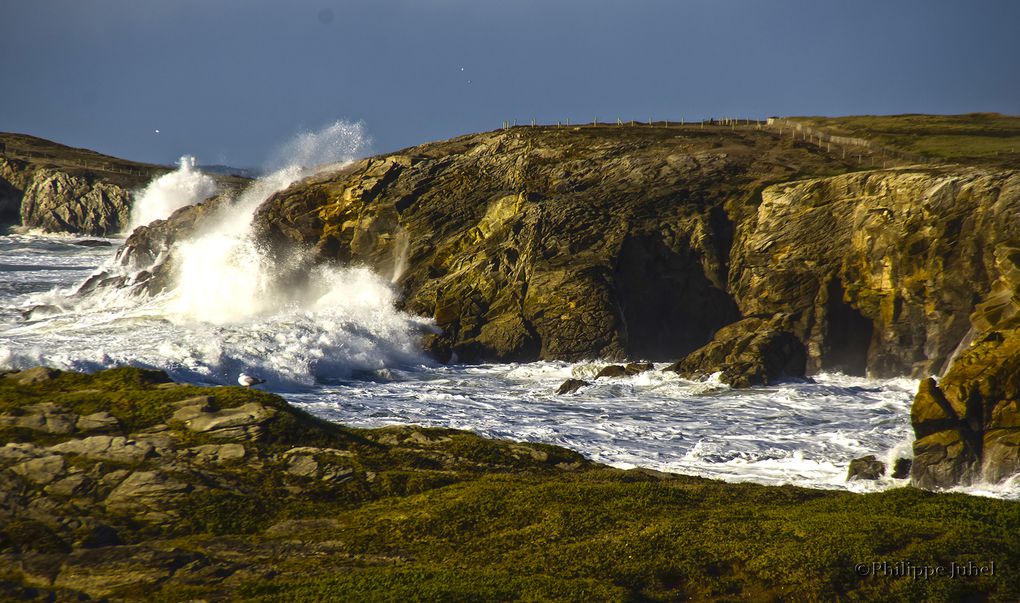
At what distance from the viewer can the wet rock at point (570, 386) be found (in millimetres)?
44312

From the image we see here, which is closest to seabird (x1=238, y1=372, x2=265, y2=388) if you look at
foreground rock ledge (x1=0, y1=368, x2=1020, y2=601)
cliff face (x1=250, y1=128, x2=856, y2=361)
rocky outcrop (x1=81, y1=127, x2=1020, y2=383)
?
rocky outcrop (x1=81, y1=127, x2=1020, y2=383)

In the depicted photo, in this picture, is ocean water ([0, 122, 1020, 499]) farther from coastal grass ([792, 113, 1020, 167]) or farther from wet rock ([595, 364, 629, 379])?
coastal grass ([792, 113, 1020, 167])

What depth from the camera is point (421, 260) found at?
61094mm

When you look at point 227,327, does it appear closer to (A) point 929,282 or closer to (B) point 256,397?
(B) point 256,397

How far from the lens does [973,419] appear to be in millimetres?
28625

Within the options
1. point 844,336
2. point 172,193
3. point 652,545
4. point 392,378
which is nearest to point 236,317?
point 392,378

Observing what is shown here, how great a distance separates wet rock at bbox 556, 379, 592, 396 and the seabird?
14713 mm

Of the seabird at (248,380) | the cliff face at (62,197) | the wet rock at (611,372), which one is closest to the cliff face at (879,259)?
the wet rock at (611,372)

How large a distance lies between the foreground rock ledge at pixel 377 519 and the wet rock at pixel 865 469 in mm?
6857

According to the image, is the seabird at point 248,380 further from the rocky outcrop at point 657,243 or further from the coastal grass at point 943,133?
the coastal grass at point 943,133

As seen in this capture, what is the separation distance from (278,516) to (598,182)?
4488 centimetres

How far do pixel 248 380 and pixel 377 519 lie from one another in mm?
26623

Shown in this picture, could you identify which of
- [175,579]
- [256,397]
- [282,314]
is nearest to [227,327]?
[282,314]

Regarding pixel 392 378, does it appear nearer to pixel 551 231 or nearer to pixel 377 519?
pixel 551 231
